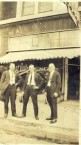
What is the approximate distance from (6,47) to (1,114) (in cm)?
126

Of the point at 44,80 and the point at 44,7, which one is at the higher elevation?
the point at 44,7

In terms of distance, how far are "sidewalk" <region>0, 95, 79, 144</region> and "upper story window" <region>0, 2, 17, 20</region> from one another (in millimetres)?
1962

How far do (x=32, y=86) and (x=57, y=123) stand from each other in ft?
2.34

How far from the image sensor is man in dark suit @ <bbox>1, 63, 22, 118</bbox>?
430 centimetres

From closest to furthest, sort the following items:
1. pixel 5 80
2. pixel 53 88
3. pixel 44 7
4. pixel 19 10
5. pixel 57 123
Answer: pixel 57 123
pixel 53 88
pixel 5 80
pixel 44 7
pixel 19 10

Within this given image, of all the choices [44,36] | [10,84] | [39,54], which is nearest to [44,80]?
[39,54]

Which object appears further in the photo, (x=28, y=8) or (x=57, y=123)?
(x=28, y=8)

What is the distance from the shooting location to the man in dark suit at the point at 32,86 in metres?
4.09

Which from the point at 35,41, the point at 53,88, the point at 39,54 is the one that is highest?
the point at 35,41

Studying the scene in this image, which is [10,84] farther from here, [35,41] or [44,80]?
[35,41]

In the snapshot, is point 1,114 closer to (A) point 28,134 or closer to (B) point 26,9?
(A) point 28,134

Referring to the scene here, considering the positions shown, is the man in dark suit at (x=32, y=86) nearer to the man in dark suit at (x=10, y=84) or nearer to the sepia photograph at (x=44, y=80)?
the sepia photograph at (x=44, y=80)

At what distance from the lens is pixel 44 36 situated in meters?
4.44

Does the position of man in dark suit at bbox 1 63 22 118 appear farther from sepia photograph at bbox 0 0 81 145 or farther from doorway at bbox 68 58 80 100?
doorway at bbox 68 58 80 100
